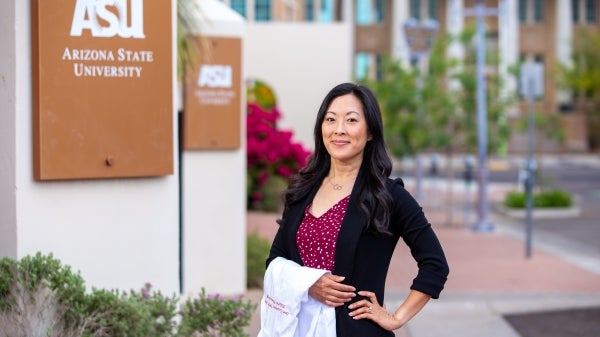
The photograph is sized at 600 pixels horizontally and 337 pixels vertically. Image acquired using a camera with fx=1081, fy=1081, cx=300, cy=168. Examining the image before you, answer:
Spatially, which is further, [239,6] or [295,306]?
[239,6]

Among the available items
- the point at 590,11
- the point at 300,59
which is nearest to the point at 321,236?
the point at 300,59

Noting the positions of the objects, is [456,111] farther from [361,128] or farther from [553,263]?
[361,128]

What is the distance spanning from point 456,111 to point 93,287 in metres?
18.3

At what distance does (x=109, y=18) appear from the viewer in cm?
595

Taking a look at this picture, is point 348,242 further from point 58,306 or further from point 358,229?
point 58,306

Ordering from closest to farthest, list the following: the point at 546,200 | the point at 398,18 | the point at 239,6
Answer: the point at 546,200, the point at 239,6, the point at 398,18

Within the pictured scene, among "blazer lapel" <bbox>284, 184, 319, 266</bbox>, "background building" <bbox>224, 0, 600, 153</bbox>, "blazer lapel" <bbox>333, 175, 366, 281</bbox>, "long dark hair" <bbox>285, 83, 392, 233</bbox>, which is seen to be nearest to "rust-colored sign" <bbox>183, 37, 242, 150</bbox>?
"long dark hair" <bbox>285, 83, 392, 233</bbox>

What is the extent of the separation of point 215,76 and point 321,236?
6.41m

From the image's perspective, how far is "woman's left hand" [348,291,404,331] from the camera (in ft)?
12.8

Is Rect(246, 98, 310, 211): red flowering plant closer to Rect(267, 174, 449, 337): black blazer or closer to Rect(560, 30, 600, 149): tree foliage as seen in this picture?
Rect(267, 174, 449, 337): black blazer

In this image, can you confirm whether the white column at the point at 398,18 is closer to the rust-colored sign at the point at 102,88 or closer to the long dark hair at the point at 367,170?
the rust-colored sign at the point at 102,88

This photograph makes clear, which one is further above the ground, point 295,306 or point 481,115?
point 481,115

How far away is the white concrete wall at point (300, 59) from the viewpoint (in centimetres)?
2894

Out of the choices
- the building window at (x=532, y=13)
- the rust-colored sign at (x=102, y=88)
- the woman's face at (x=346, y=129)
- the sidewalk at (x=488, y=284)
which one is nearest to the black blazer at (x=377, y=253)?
the woman's face at (x=346, y=129)
